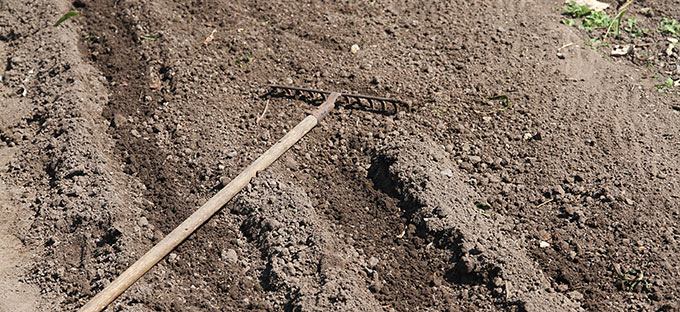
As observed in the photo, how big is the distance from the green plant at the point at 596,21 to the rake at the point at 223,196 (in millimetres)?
1958

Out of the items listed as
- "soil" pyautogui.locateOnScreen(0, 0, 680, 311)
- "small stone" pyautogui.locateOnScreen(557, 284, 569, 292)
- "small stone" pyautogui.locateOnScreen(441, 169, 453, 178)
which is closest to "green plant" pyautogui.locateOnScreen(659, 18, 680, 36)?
"soil" pyautogui.locateOnScreen(0, 0, 680, 311)

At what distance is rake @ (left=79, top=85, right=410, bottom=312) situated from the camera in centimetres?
359

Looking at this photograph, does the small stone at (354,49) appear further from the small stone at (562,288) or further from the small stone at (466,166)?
the small stone at (562,288)

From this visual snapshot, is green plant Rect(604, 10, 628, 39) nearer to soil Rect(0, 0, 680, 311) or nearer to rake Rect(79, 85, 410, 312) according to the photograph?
soil Rect(0, 0, 680, 311)

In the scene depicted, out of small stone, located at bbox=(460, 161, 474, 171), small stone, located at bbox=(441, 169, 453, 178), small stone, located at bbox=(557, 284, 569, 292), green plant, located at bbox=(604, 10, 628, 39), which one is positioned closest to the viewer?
small stone, located at bbox=(557, 284, 569, 292)

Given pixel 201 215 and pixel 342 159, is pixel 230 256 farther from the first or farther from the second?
pixel 342 159

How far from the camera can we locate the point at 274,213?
3.99 m

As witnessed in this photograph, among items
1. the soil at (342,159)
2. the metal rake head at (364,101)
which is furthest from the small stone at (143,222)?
the metal rake head at (364,101)

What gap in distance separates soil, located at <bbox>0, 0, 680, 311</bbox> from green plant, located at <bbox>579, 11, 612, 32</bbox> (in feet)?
0.57

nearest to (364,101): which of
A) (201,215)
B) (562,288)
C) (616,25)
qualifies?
(201,215)

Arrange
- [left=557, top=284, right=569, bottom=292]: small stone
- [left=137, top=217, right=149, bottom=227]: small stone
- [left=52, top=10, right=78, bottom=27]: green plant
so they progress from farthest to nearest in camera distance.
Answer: [left=52, top=10, right=78, bottom=27]: green plant → [left=137, top=217, right=149, bottom=227]: small stone → [left=557, top=284, right=569, bottom=292]: small stone

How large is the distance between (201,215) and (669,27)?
14.1 ft

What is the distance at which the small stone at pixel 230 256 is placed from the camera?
3898 millimetres

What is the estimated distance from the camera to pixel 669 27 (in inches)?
209
